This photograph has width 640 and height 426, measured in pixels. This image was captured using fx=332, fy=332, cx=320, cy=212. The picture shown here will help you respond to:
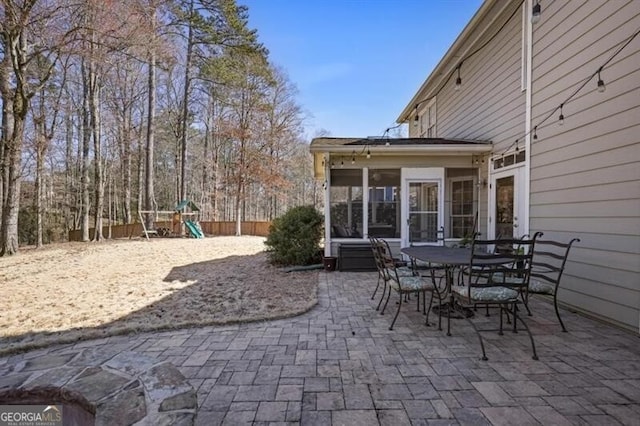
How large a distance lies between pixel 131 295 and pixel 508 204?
607 cm

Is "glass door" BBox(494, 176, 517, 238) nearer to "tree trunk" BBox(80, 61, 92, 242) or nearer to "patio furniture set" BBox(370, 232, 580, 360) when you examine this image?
"patio furniture set" BBox(370, 232, 580, 360)

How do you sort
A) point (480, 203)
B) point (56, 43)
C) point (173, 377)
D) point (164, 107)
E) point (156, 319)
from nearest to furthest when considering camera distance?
point (173, 377)
point (156, 319)
point (480, 203)
point (56, 43)
point (164, 107)

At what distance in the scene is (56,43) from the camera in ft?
25.3

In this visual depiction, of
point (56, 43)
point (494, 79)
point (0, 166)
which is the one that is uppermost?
point (56, 43)

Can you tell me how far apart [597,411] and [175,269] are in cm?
692

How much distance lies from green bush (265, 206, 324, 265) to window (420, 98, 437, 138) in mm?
4725

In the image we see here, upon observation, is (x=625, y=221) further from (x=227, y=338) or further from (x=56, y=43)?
(x=56, y=43)

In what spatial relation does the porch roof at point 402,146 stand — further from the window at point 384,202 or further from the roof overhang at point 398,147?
the window at point 384,202

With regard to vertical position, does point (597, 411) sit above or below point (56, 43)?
below

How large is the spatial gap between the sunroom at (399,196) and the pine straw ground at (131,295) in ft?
4.60

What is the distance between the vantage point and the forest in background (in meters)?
7.94

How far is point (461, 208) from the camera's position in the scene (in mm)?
6852

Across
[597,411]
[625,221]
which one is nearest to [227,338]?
[597,411]

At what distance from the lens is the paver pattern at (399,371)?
1897 mm
